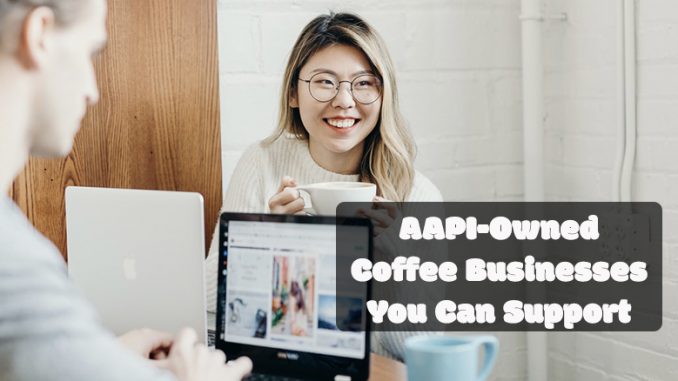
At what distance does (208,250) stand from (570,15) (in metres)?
1.07

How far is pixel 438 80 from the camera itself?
232 centimetres

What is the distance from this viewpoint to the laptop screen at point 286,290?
1220 millimetres

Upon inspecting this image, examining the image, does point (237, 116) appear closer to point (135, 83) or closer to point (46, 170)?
point (135, 83)

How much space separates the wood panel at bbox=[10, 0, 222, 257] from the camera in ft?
6.11

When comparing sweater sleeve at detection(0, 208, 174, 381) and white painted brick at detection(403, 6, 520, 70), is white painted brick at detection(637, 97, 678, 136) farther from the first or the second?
sweater sleeve at detection(0, 208, 174, 381)

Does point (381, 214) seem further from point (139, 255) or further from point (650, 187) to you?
point (650, 187)

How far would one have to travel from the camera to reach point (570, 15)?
2.27 meters

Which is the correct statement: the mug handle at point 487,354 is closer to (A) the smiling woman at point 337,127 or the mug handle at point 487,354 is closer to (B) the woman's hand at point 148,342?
(B) the woman's hand at point 148,342

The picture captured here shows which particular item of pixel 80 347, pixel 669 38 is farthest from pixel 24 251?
pixel 669 38

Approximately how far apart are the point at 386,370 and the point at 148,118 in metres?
0.84

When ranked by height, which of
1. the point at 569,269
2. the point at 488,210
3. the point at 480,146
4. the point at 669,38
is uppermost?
the point at 669,38

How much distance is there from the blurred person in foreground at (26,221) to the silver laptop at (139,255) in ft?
1.64

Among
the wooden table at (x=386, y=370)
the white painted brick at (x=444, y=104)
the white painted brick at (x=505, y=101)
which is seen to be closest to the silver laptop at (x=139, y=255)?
the wooden table at (x=386, y=370)

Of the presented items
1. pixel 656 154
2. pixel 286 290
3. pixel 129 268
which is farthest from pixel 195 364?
pixel 656 154
